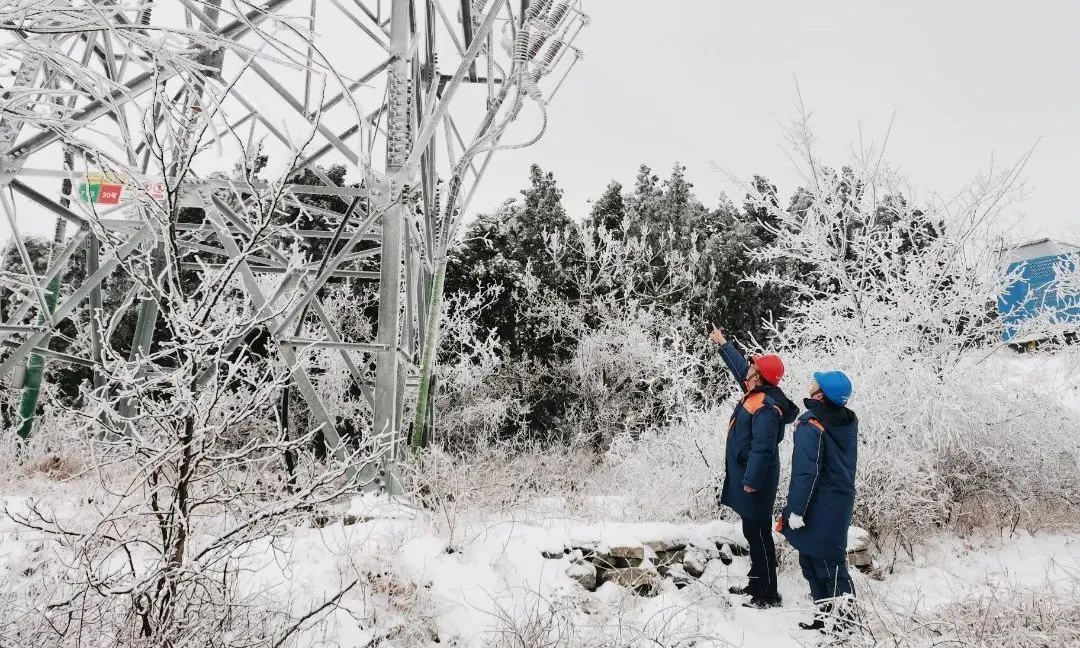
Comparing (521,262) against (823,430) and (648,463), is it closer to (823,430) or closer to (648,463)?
(648,463)

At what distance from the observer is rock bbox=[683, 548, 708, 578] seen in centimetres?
425

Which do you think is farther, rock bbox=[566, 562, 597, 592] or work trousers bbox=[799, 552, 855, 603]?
rock bbox=[566, 562, 597, 592]

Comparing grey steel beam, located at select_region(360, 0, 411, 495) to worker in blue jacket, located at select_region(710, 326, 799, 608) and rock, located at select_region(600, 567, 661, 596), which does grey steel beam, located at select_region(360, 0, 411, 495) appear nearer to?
rock, located at select_region(600, 567, 661, 596)

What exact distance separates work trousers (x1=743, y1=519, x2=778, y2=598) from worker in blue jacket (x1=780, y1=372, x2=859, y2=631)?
27cm

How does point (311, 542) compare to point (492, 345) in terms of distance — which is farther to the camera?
point (492, 345)

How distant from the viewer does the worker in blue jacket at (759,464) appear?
12.5 feet

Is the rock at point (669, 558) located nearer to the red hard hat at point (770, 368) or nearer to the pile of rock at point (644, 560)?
the pile of rock at point (644, 560)

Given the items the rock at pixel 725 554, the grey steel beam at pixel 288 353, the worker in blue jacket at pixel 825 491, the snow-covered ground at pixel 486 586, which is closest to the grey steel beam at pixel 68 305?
the grey steel beam at pixel 288 353

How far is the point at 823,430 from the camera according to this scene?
3.61m

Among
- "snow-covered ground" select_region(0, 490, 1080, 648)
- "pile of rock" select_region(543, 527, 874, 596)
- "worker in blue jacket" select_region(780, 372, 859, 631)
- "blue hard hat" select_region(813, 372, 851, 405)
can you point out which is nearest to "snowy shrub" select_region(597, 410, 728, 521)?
"snow-covered ground" select_region(0, 490, 1080, 648)

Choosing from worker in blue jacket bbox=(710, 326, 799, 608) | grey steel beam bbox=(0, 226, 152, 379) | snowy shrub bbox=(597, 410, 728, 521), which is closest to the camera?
worker in blue jacket bbox=(710, 326, 799, 608)

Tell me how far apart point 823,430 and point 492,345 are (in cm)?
841

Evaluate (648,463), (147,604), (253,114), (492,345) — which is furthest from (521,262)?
(147,604)

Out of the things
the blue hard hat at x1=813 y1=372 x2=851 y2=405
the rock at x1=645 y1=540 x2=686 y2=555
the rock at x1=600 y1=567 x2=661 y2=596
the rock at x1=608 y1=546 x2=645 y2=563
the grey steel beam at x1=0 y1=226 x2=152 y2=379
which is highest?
the grey steel beam at x1=0 y1=226 x2=152 y2=379
